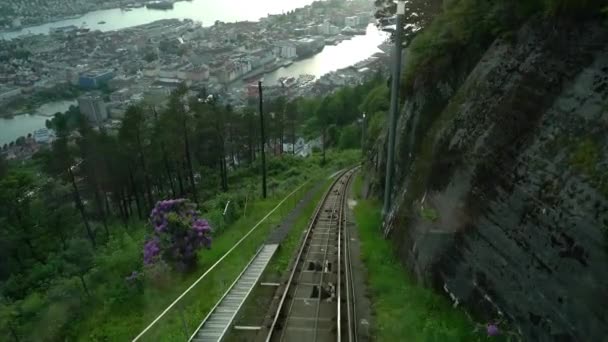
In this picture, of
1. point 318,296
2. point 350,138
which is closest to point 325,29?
point 350,138

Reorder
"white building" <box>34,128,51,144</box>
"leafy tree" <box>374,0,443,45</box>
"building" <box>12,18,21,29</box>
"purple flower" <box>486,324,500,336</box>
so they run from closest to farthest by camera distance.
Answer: "purple flower" <box>486,324,500,336</box>, "leafy tree" <box>374,0,443,45</box>, "white building" <box>34,128,51,144</box>, "building" <box>12,18,21,29</box>

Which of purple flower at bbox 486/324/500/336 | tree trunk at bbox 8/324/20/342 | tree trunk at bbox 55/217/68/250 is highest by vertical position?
purple flower at bbox 486/324/500/336

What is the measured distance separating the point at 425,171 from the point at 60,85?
117 metres

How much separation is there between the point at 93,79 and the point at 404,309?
12025cm

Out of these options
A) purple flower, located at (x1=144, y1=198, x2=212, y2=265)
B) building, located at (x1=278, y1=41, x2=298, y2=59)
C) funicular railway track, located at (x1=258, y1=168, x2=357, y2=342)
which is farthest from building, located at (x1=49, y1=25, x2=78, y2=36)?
funicular railway track, located at (x1=258, y1=168, x2=357, y2=342)

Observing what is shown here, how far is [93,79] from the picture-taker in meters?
110

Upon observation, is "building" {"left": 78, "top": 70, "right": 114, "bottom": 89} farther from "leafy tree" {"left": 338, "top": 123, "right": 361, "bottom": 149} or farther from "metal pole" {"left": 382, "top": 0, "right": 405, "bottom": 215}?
"metal pole" {"left": 382, "top": 0, "right": 405, "bottom": 215}

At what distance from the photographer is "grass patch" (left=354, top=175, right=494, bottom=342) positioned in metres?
7.35

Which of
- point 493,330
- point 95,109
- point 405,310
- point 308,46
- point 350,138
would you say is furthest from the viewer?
point 308,46

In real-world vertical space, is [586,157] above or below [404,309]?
above

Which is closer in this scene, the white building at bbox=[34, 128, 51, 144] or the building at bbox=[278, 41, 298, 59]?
the white building at bbox=[34, 128, 51, 144]

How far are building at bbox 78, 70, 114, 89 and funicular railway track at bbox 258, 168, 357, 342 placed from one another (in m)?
112

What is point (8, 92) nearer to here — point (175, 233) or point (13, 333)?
point (13, 333)

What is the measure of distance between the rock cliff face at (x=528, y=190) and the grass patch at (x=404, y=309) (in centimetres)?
37
